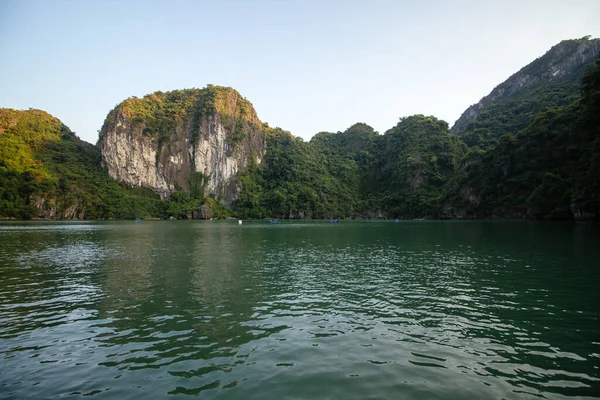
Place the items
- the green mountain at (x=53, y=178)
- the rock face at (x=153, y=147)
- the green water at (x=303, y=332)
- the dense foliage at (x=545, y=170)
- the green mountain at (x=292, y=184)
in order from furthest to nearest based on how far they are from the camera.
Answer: the rock face at (x=153, y=147) → the green mountain at (x=53, y=178) → the green mountain at (x=292, y=184) → the dense foliage at (x=545, y=170) → the green water at (x=303, y=332)

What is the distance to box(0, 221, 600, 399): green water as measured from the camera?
25.8 feet

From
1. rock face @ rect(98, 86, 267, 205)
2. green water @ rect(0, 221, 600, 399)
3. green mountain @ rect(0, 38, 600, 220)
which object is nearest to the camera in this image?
green water @ rect(0, 221, 600, 399)

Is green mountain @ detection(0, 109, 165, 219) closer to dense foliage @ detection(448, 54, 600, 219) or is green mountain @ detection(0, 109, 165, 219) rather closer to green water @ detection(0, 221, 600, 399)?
green water @ detection(0, 221, 600, 399)

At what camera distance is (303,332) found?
11.6 meters

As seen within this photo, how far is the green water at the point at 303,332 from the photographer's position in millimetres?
7867

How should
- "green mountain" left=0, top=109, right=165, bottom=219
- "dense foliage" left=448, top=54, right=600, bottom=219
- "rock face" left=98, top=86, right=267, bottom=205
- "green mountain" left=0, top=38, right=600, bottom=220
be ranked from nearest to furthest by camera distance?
"dense foliage" left=448, top=54, right=600, bottom=219 < "green mountain" left=0, top=38, right=600, bottom=220 < "green mountain" left=0, top=109, right=165, bottom=219 < "rock face" left=98, top=86, right=267, bottom=205

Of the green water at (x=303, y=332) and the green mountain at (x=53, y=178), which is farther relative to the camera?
the green mountain at (x=53, y=178)

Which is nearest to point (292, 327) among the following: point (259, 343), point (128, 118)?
point (259, 343)

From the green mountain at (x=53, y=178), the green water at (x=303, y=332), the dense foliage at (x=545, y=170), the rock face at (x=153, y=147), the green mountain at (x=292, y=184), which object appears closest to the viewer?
the green water at (x=303, y=332)

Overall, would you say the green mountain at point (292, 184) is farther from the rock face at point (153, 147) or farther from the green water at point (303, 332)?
the green water at point (303, 332)

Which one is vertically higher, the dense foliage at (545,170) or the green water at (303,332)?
the dense foliage at (545,170)

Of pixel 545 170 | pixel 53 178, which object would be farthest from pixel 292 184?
pixel 545 170

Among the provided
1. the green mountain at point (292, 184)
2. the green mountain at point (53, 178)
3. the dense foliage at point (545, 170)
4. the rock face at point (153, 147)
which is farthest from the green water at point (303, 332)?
the rock face at point (153, 147)

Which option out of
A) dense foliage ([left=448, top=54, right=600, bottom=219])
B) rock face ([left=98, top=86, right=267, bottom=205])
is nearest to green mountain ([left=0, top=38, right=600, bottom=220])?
dense foliage ([left=448, top=54, right=600, bottom=219])
